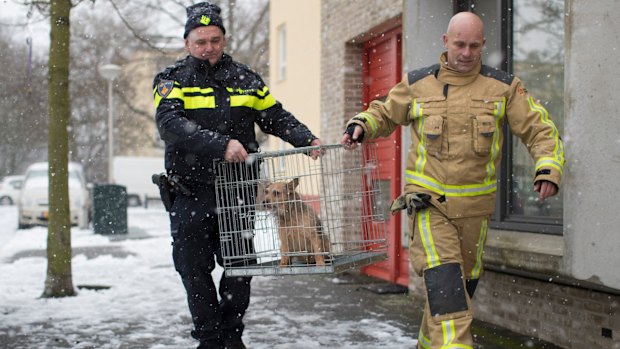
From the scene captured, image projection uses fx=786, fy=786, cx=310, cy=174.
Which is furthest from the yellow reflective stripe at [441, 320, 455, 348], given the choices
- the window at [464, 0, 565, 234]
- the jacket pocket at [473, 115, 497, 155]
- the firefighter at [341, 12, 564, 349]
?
the window at [464, 0, 565, 234]

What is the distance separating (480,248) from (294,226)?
1112 millimetres

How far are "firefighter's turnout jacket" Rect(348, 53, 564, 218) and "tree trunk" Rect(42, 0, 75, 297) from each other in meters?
5.64

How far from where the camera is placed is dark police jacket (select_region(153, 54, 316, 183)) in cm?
493

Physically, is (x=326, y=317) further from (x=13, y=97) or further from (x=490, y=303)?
(x=13, y=97)

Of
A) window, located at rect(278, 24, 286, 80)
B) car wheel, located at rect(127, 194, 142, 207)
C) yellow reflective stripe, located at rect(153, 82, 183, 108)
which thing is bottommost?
car wheel, located at rect(127, 194, 142, 207)

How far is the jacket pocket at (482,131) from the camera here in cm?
443

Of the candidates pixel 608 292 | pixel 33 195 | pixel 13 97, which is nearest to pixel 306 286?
pixel 608 292

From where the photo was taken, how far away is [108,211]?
20.0 m

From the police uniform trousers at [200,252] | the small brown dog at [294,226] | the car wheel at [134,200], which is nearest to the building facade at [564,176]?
the small brown dog at [294,226]

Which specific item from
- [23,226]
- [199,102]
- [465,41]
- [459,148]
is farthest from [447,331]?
[23,226]

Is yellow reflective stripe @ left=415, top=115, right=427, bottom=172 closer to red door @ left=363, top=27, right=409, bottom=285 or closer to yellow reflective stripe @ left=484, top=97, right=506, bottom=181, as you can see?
yellow reflective stripe @ left=484, top=97, right=506, bottom=181

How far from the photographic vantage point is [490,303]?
717 centimetres

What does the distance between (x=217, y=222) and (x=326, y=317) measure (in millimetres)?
2621

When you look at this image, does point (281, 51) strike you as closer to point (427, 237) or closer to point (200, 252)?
point (200, 252)
